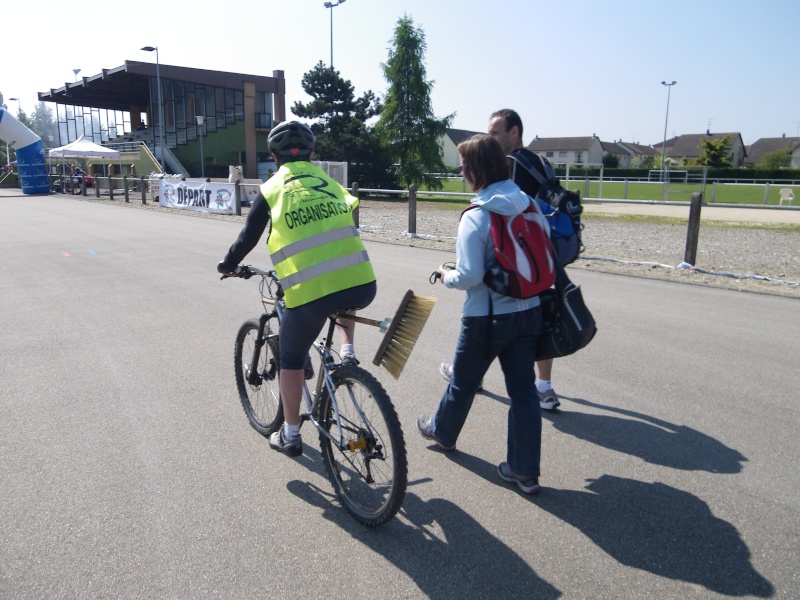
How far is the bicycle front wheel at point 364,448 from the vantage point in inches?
118

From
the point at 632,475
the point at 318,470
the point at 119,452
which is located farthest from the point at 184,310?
the point at 632,475

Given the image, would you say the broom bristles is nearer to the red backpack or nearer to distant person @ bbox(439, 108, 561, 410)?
the red backpack

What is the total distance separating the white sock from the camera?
375 centimetres

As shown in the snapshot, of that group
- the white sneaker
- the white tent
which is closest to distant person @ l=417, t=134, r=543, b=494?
the white sneaker

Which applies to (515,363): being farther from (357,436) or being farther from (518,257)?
(357,436)

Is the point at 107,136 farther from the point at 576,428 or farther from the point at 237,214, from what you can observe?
the point at 576,428

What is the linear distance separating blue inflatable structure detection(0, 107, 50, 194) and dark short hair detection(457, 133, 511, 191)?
37671mm

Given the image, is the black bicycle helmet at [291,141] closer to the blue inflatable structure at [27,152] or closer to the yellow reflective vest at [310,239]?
the yellow reflective vest at [310,239]

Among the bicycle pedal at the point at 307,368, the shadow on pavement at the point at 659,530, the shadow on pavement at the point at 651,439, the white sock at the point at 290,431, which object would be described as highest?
the bicycle pedal at the point at 307,368

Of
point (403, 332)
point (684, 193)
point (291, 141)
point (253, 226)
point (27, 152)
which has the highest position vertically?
point (27, 152)

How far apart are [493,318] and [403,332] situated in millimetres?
463

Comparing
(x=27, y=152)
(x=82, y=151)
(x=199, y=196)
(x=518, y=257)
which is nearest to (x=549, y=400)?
(x=518, y=257)

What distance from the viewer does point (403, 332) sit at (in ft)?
10.8

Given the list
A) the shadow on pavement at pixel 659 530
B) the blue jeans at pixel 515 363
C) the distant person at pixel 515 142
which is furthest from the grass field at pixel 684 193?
the blue jeans at pixel 515 363
